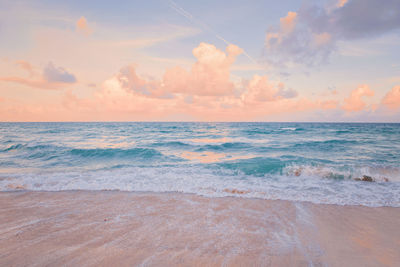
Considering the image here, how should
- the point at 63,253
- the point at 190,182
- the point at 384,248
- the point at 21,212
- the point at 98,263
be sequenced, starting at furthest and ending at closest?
the point at 190,182 < the point at 21,212 < the point at 384,248 < the point at 63,253 < the point at 98,263

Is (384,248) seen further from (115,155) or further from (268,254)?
(115,155)

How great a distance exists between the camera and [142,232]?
3.93 m

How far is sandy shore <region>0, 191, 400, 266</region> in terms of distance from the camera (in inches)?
125

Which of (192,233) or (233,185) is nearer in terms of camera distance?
(192,233)

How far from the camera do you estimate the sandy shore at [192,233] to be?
3.17m

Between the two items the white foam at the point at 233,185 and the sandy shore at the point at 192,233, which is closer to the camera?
the sandy shore at the point at 192,233

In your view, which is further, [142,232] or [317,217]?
[317,217]

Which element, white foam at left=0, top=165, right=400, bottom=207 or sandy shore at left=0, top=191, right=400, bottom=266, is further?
white foam at left=0, top=165, right=400, bottom=207

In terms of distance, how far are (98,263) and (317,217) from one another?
481cm

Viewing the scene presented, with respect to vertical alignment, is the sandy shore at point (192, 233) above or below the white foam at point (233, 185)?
above

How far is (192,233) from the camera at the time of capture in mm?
3904

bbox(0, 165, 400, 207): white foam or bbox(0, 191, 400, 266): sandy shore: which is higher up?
bbox(0, 191, 400, 266): sandy shore

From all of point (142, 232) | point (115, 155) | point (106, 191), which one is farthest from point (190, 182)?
point (115, 155)

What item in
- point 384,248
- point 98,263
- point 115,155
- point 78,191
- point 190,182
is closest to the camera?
point 98,263
